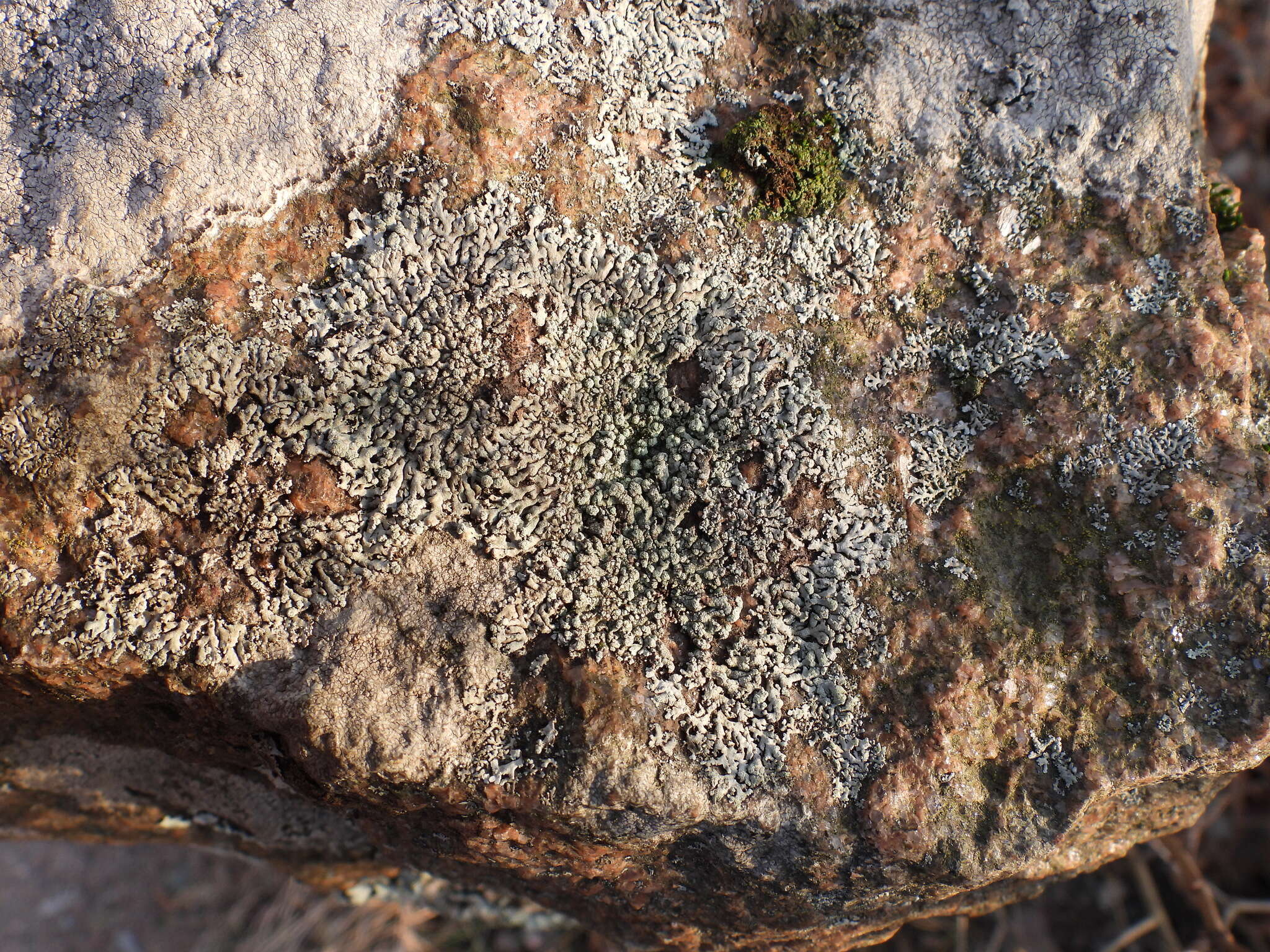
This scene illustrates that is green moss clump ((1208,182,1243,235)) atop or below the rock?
atop

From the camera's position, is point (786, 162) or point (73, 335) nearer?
point (73, 335)

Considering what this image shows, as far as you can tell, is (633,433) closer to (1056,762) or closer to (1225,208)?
(1056,762)

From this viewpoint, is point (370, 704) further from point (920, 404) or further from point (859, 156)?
point (859, 156)

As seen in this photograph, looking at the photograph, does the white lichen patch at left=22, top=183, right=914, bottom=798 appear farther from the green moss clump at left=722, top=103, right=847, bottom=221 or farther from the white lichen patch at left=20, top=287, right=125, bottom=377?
the green moss clump at left=722, top=103, right=847, bottom=221

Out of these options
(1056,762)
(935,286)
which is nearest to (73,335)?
(935,286)

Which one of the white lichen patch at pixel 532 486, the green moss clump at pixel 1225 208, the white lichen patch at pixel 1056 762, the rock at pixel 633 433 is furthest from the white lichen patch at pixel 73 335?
the green moss clump at pixel 1225 208

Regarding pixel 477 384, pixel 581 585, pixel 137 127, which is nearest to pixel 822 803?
pixel 581 585

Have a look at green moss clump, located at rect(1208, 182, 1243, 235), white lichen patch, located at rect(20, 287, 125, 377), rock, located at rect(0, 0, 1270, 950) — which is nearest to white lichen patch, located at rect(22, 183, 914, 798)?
rock, located at rect(0, 0, 1270, 950)
